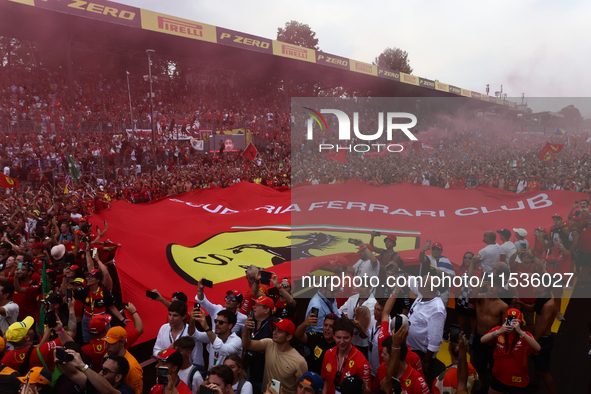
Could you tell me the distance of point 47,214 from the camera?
→ 9.34m

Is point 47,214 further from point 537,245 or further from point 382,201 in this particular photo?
point 537,245

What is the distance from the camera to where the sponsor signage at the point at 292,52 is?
26.8 metres

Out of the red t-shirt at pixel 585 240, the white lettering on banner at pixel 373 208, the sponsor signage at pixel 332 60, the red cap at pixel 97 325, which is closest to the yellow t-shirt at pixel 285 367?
the red cap at pixel 97 325

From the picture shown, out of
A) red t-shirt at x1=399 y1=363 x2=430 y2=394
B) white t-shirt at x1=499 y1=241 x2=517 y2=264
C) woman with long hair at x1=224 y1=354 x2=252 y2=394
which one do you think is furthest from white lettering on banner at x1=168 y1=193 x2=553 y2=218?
woman with long hair at x1=224 y1=354 x2=252 y2=394

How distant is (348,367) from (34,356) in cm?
277

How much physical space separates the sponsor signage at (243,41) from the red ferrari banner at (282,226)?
14.8m

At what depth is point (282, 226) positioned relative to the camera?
10047 millimetres

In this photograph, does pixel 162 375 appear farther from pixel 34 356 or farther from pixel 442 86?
pixel 442 86

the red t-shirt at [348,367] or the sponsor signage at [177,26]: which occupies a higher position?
the sponsor signage at [177,26]

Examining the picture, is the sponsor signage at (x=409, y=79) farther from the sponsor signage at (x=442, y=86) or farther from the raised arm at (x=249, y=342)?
the raised arm at (x=249, y=342)

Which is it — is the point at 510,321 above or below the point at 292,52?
below

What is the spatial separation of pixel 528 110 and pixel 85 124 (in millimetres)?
71415

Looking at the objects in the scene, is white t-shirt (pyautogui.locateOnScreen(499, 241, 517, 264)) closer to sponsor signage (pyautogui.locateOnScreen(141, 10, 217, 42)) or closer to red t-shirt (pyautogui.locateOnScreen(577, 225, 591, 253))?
red t-shirt (pyautogui.locateOnScreen(577, 225, 591, 253))

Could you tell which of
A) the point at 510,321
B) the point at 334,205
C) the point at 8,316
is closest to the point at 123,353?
the point at 8,316
